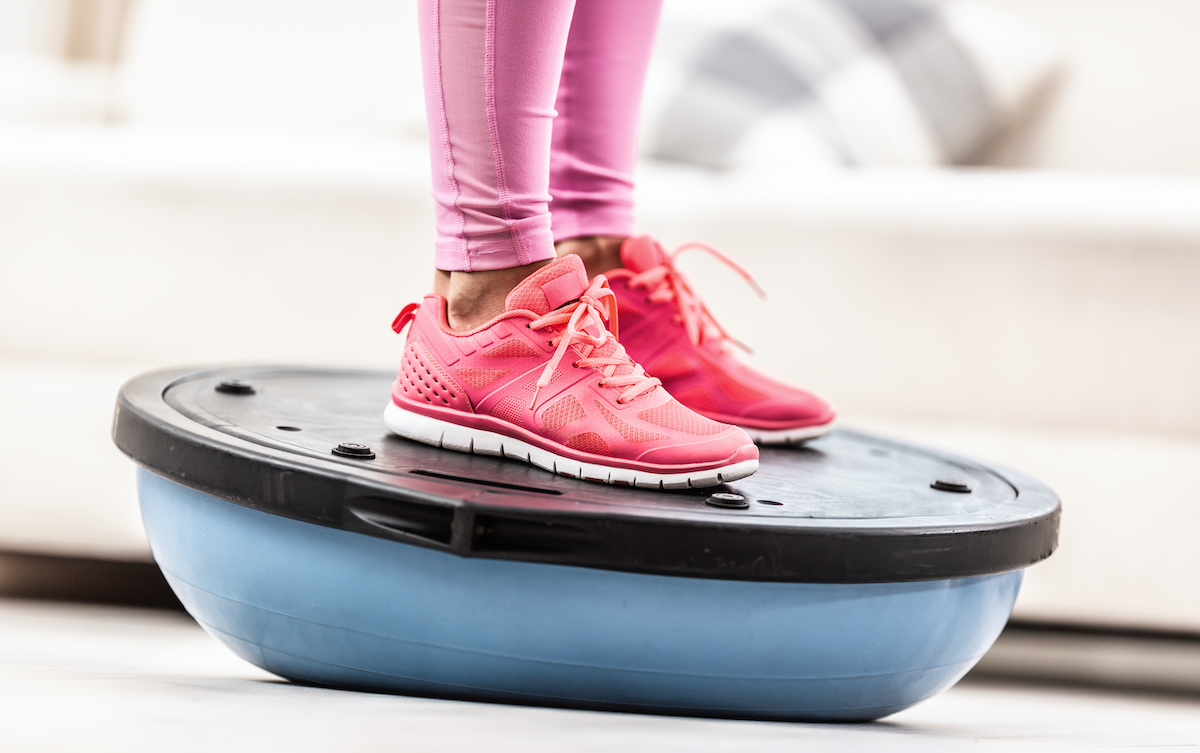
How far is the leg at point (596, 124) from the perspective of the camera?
76 cm

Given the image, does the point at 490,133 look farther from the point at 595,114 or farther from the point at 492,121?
the point at 595,114

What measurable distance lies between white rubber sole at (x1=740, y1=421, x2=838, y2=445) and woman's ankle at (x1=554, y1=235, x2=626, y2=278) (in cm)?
17

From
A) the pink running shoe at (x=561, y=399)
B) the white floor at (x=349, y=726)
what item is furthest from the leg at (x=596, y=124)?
the white floor at (x=349, y=726)

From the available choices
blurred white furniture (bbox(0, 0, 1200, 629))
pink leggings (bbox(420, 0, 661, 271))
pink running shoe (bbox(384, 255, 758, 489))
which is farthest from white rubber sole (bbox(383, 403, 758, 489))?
blurred white furniture (bbox(0, 0, 1200, 629))

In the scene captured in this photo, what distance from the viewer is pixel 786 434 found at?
833 millimetres

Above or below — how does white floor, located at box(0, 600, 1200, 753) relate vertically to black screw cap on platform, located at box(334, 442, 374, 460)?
below

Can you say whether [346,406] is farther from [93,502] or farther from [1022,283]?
[1022,283]

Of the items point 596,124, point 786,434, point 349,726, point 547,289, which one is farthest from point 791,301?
point 349,726

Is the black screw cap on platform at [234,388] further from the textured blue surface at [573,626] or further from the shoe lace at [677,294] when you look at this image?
the shoe lace at [677,294]

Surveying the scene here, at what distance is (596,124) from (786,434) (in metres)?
0.29

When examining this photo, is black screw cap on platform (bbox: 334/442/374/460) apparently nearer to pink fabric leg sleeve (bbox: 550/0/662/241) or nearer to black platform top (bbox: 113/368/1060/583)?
black platform top (bbox: 113/368/1060/583)

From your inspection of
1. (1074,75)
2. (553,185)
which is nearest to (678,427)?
(553,185)

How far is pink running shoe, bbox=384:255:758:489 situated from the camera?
62cm

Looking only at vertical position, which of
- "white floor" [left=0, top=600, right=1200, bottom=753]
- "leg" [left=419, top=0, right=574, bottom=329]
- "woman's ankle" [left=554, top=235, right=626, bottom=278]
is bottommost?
"white floor" [left=0, top=600, right=1200, bottom=753]
